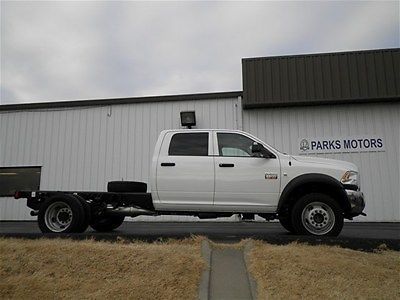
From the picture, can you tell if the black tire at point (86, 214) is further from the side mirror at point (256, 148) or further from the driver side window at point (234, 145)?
the side mirror at point (256, 148)

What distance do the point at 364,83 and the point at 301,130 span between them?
108 inches

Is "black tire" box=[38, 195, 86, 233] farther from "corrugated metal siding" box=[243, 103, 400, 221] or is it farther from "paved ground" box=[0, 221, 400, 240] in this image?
"corrugated metal siding" box=[243, 103, 400, 221]

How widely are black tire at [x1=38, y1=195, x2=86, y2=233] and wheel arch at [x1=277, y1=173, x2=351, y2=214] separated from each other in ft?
12.5

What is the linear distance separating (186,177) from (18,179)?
1050 cm

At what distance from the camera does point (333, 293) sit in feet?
15.0

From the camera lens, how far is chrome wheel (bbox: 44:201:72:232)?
7.75 metres

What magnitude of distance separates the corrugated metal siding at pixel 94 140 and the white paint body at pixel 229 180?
725 centimetres

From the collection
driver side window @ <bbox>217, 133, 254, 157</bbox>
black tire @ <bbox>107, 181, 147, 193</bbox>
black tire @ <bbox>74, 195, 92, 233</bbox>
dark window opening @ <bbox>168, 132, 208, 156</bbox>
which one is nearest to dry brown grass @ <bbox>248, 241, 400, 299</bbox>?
driver side window @ <bbox>217, 133, 254, 157</bbox>

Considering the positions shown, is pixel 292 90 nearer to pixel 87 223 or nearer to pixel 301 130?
pixel 301 130

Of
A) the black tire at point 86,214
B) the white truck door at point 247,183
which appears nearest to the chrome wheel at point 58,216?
the black tire at point 86,214

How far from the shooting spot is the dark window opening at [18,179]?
15.2m

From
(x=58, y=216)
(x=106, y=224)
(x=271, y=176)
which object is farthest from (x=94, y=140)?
(x=271, y=176)

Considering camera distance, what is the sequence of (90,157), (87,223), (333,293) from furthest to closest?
(90,157), (87,223), (333,293)

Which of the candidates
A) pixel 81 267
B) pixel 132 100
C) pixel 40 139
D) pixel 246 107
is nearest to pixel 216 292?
pixel 81 267
